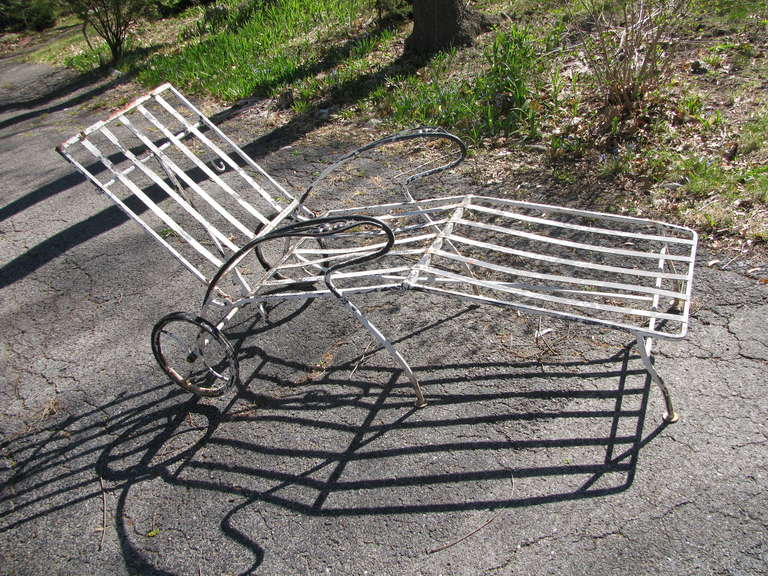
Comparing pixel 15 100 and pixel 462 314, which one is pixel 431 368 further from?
pixel 15 100

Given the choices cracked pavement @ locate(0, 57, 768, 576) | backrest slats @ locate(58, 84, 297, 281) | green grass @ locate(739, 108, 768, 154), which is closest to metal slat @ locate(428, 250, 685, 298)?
cracked pavement @ locate(0, 57, 768, 576)

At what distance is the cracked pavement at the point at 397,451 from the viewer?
2.33 metres

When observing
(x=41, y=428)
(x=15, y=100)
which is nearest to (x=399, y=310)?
(x=41, y=428)

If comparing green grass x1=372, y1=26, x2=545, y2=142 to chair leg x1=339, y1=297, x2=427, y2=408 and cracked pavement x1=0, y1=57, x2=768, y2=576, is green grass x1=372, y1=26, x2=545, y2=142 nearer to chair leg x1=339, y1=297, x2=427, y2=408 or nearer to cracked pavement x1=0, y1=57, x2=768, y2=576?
cracked pavement x1=0, y1=57, x2=768, y2=576

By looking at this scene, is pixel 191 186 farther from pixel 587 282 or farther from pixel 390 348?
pixel 587 282

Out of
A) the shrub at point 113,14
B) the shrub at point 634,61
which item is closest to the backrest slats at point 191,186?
Answer: the shrub at point 634,61

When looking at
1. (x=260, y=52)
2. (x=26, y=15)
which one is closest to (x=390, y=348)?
(x=260, y=52)

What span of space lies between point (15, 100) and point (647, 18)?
30.2 ft

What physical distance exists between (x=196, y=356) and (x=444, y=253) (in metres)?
1.38

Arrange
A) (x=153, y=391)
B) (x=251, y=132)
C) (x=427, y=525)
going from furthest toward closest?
1. (x=251, y=132)
2. (x=153, y=391)
3. (x=427, y=525)

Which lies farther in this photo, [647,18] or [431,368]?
[647,18]

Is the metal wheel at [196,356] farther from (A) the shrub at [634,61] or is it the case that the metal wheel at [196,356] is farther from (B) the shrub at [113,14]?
(B) the shrub at [113,14]

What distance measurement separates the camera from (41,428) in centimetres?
326

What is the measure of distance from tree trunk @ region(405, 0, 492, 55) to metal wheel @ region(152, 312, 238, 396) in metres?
4.68
